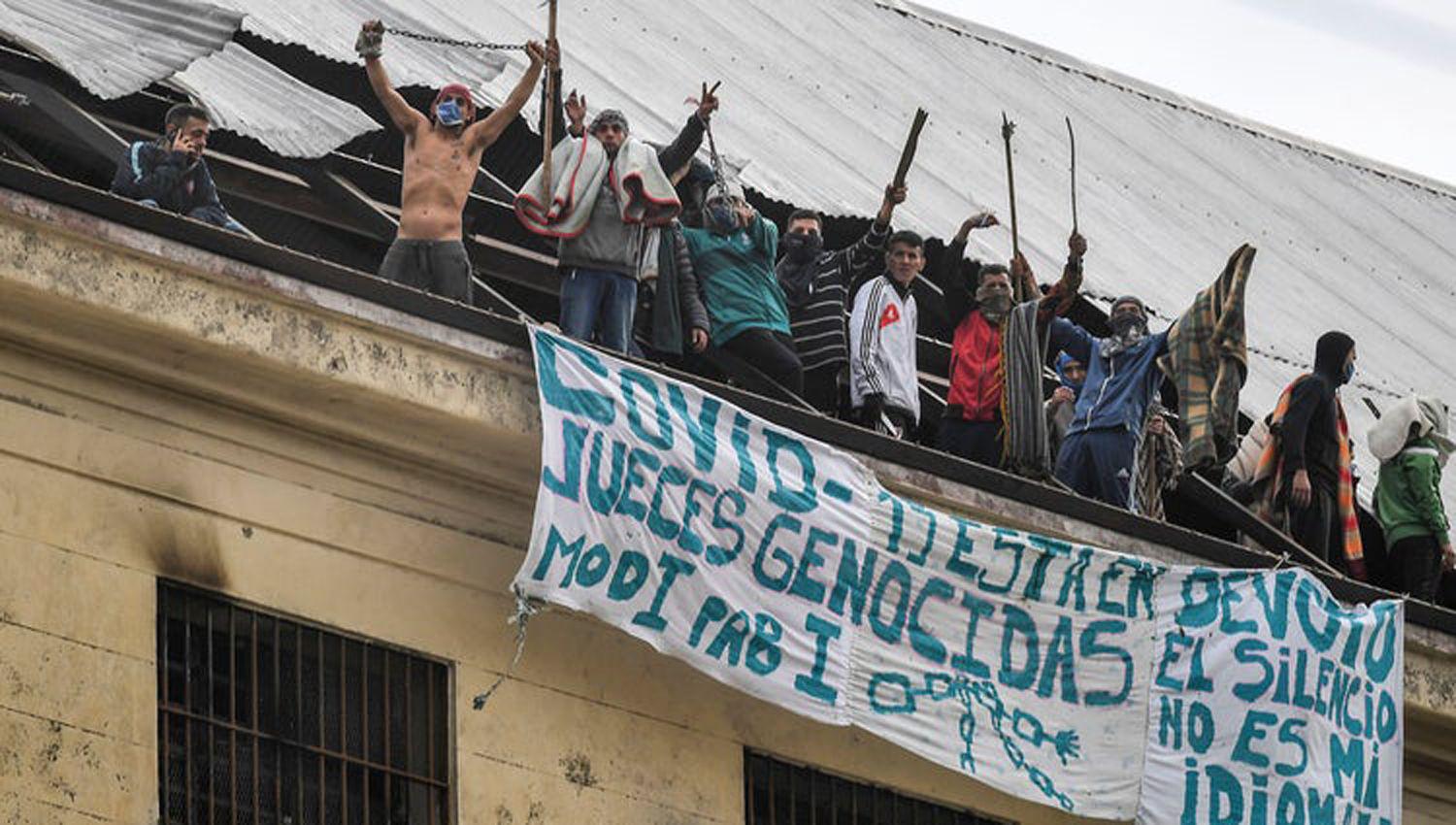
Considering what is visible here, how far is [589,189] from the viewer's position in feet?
59.7

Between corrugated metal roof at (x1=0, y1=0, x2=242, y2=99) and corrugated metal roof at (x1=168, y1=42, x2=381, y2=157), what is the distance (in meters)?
0.24

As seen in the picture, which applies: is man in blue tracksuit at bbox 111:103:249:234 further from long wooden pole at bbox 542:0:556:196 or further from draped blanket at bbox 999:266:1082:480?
draped blanket at bbox 999:266:1082:480

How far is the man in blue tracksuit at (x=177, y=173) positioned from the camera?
54.9ft

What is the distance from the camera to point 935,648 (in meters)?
17.9

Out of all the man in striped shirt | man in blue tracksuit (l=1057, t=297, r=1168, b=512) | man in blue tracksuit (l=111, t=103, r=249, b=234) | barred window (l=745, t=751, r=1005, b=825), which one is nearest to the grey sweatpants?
man in blue tracksuit (l=111, t=103, r=249, b=234)

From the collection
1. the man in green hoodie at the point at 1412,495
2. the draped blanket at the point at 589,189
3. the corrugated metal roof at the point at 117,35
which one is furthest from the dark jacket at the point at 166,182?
the man in green hoodie at the point at 1412,495

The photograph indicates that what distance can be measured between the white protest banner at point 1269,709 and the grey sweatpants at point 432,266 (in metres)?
4.21

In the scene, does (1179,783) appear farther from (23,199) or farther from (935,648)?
(23,199)

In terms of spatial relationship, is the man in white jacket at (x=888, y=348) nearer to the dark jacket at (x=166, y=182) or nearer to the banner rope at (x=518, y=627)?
the banner rope at (x=518, y=627)

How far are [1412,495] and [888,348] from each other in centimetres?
373

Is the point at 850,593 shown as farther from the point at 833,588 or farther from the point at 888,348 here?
the point at 888,348

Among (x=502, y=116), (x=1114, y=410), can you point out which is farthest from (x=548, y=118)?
(x=1114, y=410)

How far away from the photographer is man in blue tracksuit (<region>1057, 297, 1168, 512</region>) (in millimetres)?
19656

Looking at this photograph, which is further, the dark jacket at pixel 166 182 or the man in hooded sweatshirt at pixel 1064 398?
the man in hooded sweatshirt at pixel 1064 398
